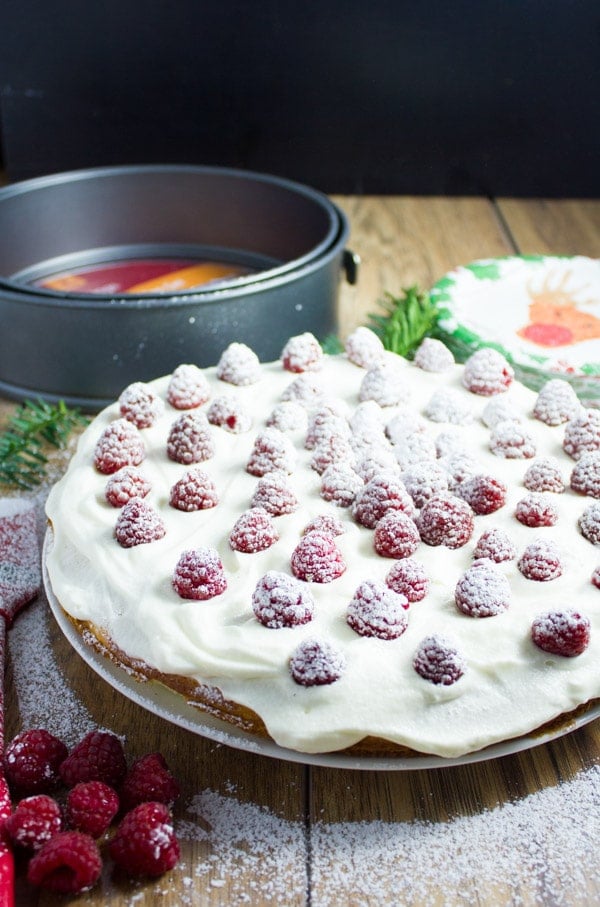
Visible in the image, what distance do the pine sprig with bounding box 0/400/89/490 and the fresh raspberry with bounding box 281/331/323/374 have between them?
1.52 feet

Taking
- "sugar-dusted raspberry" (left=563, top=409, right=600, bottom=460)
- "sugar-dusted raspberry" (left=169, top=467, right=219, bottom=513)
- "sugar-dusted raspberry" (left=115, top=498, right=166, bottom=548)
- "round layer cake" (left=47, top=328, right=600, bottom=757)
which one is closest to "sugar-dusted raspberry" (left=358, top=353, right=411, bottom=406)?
"round layer cake" (left=47, top=328, right=600, bottom=757)

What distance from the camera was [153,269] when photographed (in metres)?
2.64

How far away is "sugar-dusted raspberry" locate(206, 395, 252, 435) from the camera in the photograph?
1743mm

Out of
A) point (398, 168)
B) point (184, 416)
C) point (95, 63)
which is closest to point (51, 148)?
point (95, 63)

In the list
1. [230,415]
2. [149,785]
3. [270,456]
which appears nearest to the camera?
[149,785]

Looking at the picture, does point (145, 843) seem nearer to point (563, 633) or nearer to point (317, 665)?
point (317, 665)

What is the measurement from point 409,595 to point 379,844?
31 cm

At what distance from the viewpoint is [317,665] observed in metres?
1.20

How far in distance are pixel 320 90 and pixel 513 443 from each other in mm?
1933

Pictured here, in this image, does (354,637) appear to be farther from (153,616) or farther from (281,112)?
(281,112)

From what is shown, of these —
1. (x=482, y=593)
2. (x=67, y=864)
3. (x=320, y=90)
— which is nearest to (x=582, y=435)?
(x=482, y=593)

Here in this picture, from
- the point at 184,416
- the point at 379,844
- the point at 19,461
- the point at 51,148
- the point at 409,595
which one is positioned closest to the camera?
the point at 379,844

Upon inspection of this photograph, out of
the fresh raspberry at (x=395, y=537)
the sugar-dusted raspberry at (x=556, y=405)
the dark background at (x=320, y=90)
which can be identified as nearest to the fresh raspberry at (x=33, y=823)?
the fresh raspberry at (x=395, y=537)

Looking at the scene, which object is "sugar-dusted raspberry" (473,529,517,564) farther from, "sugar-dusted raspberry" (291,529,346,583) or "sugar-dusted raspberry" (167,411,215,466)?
"sugar-dusted raspberry" (167,411,215,466)
